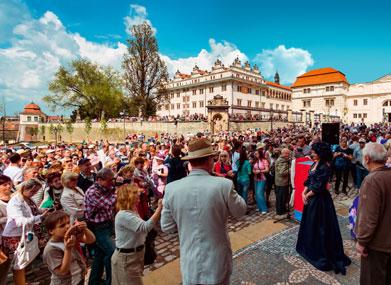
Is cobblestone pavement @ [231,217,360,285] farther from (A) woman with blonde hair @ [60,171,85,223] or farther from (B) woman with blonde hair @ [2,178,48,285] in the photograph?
(B) woman with blonde hair @ [2,178,48,285]

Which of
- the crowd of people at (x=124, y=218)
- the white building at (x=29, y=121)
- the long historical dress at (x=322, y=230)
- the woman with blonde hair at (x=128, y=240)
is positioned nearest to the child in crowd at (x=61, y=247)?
the crowd of people at (x=124, y=218)

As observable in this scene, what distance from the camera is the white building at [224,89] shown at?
2128 inches

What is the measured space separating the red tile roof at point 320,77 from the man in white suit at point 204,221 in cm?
7011

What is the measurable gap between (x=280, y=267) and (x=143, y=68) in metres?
37.2

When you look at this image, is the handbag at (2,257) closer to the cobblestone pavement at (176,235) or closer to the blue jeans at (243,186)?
the cobblestone pavement at (176,235)

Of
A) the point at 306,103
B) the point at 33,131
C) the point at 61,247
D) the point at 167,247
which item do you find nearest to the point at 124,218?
Result: the point at 61,247

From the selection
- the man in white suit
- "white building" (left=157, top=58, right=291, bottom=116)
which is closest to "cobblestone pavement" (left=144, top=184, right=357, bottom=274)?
the man in white suit

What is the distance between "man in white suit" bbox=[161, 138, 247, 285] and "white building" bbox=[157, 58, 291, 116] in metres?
50.2

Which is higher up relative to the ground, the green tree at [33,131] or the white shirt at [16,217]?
the green tree at [33,131]

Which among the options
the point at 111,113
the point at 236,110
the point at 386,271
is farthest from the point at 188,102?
the point at 386,271

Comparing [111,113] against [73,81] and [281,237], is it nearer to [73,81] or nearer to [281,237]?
[73,81]

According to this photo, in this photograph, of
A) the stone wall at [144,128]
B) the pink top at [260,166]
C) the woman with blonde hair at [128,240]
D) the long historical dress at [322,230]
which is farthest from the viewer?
the stone wall at [144,128]

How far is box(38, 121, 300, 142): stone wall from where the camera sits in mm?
30814

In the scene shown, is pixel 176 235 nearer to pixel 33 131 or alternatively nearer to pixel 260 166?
pixel 260 166
